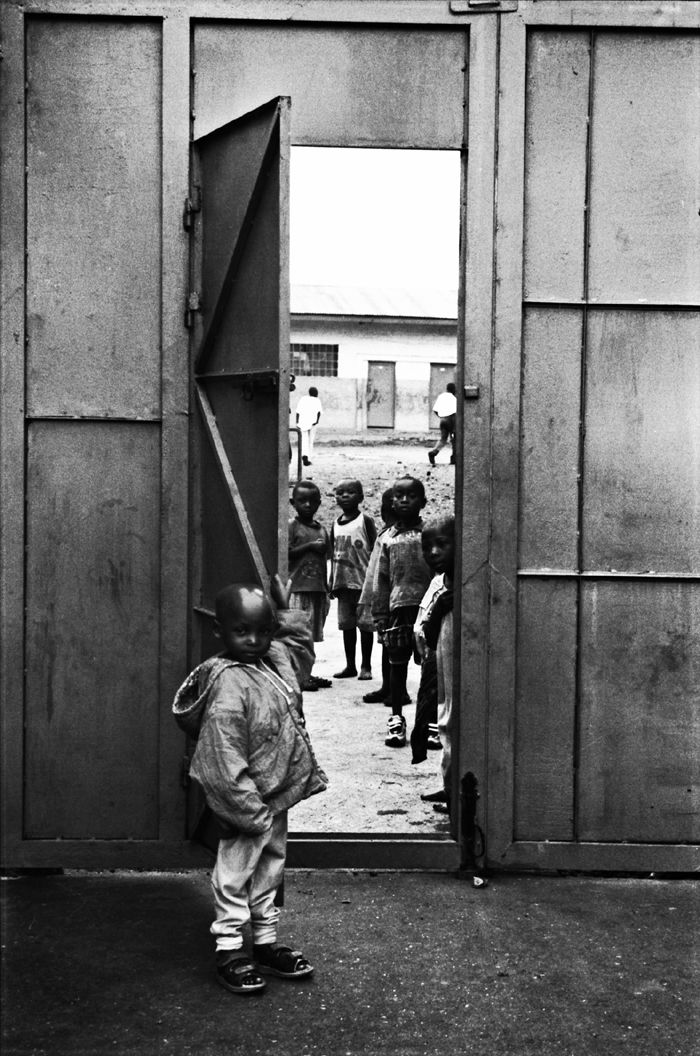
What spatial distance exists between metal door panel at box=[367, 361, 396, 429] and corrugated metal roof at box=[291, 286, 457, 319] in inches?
81.7

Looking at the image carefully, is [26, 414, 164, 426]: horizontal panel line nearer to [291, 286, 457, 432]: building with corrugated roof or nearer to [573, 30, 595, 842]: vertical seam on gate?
[573, 30, 595, 842]: vertical seam on gate

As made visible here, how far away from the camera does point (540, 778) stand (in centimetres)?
560

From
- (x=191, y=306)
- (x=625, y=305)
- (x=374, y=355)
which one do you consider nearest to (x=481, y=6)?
(x=625, y=305)

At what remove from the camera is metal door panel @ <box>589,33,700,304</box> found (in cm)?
547

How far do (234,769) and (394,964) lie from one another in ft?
3.42

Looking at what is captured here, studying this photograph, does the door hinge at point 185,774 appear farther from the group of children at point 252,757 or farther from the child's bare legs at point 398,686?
the child's bare legs at point 398,686

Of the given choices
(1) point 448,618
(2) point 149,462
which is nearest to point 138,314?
(2) point 149,462

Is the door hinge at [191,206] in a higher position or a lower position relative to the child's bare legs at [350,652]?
higher

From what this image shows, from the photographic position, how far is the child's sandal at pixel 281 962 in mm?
4457

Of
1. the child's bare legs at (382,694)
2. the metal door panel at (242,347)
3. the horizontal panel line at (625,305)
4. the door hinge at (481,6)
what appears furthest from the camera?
the child's bare legs at (382,694)

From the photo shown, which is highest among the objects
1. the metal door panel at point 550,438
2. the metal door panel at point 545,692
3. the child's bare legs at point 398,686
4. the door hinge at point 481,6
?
the door hinge at point 481,6

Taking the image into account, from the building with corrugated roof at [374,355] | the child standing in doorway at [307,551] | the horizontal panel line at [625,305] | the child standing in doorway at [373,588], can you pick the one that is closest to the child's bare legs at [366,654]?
the child standing in doorway at [307,551]

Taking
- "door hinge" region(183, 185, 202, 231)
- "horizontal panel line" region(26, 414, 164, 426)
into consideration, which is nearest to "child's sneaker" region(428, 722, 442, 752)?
"horizontal panel line" region(26, 414, 164, 426)

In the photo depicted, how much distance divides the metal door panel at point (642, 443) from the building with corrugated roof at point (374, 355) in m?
32.9
